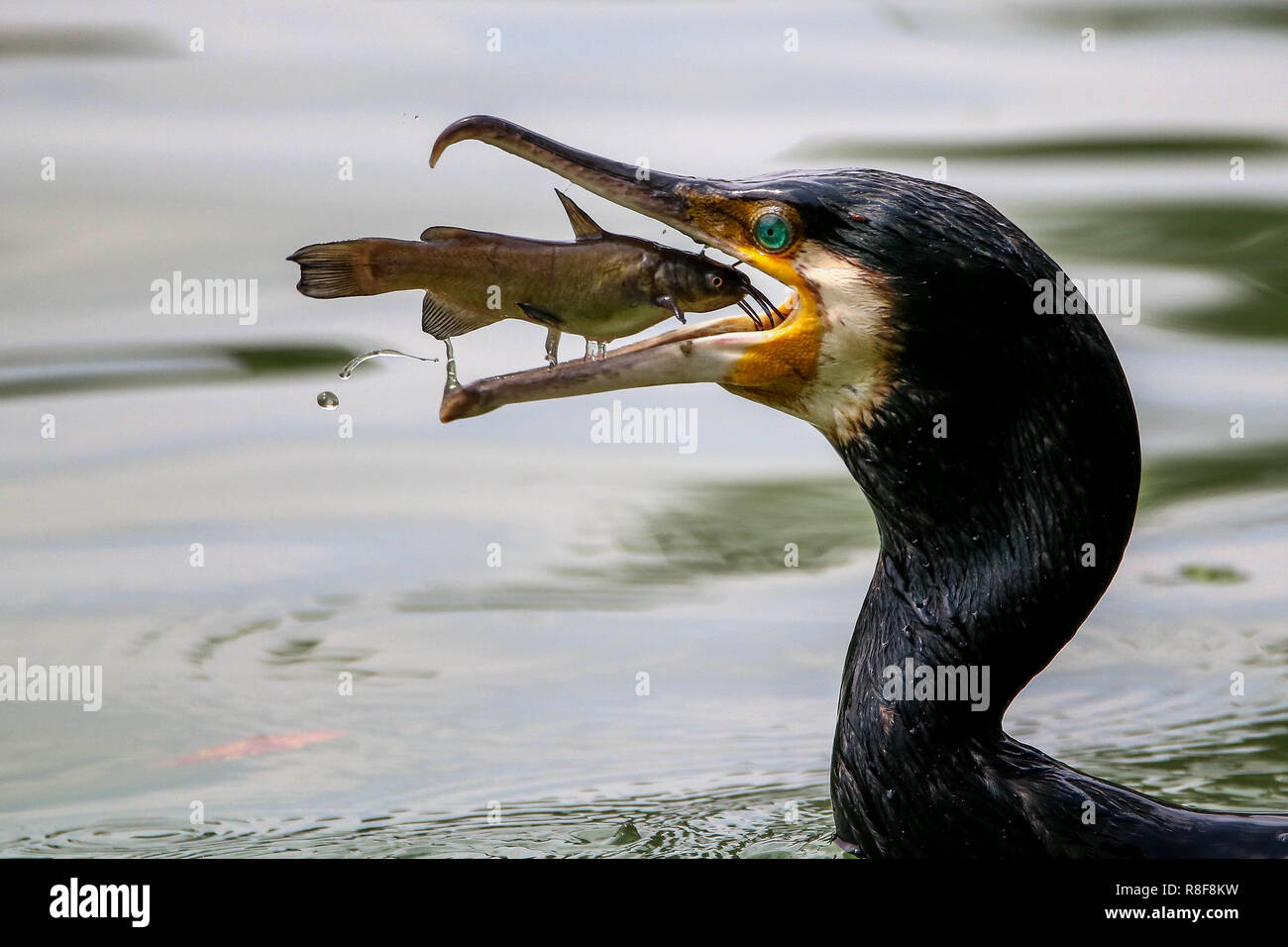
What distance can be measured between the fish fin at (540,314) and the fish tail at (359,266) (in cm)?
21

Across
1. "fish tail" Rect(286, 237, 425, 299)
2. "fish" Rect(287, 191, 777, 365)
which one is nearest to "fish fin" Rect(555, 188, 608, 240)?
"fish" Rect(287, 191, 777, 365)

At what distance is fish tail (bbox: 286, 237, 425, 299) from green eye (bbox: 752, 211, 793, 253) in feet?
2.10

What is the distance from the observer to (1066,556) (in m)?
3.70

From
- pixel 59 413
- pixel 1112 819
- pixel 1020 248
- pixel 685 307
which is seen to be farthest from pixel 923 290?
pixel 59 413

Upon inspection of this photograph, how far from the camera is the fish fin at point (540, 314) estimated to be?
3926mm

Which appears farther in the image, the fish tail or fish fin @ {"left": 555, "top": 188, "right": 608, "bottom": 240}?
fish fin @ {"left": 555, "top": 188, "right": 608, "bottom": 240}

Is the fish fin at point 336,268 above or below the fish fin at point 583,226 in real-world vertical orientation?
below

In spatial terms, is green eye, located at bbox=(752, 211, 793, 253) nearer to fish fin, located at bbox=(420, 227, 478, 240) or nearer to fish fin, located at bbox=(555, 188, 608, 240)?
fish fin, located at bbox=(555, 188, 608, 240)

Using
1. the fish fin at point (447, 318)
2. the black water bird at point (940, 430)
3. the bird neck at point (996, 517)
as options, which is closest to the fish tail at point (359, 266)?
the fish fin at point (447, 318)

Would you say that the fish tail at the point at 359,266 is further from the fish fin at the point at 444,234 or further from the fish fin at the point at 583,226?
the fish fin at the point at 583,226

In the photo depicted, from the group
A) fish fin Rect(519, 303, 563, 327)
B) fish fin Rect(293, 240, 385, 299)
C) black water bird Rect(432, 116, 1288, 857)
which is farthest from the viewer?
fish fin Rect(519, 303, 563, 327)

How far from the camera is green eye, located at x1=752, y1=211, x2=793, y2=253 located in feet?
12.0

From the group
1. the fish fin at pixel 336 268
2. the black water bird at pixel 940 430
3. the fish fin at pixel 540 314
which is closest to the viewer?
the black water bird at pixel 940 430
